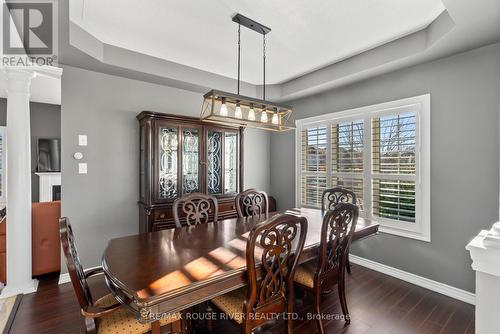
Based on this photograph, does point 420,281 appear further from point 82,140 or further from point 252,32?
point 82,140

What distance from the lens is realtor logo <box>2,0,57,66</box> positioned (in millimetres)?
2002

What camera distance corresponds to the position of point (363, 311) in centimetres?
236

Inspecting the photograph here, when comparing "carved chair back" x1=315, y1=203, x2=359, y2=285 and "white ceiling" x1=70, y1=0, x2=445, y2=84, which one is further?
"white ceiling" x1=70, y1=0, x2=445, y2=84

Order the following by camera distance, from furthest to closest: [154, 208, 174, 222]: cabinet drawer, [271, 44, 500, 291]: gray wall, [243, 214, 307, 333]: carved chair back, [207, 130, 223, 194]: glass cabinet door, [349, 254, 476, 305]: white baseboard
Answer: [207, 130, 223, 194]: glass cabinet door
[154, 208, 174, 222]: cabinet drawer
[349, 254, 476, 305]: white baseboard
[271, 44, 500, 291]: gray wall
[243, 214, 307, 333]: carved chair back

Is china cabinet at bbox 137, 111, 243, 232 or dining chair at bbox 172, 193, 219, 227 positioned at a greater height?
china cabinet at bbox 137, 111, 243, 232

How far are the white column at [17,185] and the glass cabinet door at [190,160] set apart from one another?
1700 mm

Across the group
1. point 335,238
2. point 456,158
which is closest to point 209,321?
point 335,238

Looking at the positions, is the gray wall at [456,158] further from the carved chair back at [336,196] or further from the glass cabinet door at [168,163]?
the glass cabinet door at [168,163]

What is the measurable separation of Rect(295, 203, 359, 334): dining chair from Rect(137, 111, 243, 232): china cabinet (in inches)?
71.7

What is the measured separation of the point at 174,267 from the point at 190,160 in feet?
6.95

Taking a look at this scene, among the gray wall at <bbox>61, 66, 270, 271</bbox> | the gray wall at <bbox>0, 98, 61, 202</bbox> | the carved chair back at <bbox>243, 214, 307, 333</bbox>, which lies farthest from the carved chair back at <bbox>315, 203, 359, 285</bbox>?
the gray wall at <bbox>0, 98, 61, 202</bbox>

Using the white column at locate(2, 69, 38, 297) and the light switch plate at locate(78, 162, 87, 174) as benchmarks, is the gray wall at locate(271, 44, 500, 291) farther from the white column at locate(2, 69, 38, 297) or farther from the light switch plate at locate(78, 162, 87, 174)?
the white column at locate(2, 69, 38, 297)

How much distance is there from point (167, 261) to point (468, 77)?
327 centimetres

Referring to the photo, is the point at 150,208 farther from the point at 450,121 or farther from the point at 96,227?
the point at 450,121
